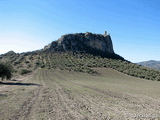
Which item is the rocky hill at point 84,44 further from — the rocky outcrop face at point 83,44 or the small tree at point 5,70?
the small tree at point 5,70

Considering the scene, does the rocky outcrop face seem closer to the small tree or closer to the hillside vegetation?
the hillside vegetation

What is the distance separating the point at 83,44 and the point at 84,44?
4.69ft

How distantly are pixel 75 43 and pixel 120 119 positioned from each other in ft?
308

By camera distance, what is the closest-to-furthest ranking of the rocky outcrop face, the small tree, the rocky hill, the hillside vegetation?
the small tree < the hillside vegetation < the rocky hill < the rocky outcrop face

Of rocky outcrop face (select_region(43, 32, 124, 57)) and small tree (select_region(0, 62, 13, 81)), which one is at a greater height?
rocky outcrop face (select_region(43, 32, 124, 57))

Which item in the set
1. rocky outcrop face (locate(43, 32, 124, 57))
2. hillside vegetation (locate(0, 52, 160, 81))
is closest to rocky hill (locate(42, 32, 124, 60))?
rocky outcrop face (locate(43, 32, 124, 57))

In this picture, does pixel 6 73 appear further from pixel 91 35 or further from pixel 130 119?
pixel 91 35

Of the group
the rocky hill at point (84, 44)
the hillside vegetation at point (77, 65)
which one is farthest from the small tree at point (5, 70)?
the rocky hill at point (84, 44)

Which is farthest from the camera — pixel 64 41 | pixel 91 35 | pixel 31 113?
pixel 91 35

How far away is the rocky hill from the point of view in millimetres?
93875

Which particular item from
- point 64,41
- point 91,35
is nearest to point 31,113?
point 64,41

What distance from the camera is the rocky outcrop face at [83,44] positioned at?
94188 mm

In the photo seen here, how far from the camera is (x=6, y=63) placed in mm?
24891

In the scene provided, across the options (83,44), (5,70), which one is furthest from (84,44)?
(5,70)
